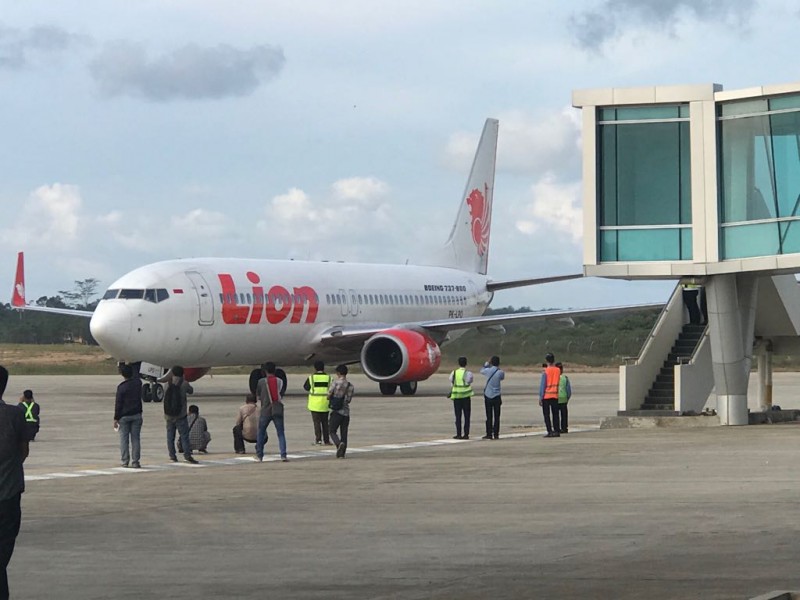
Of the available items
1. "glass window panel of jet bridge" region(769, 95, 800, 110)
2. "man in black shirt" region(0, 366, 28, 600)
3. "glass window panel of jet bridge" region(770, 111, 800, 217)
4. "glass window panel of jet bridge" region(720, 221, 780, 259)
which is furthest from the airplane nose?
"man in black shirt" region(0, 366, 28, 600)

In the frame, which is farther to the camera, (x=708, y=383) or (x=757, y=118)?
(x=708, y=383)

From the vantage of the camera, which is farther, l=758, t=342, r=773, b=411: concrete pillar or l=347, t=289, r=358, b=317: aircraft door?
l=347, t=289, r=358, b=317: aircraft door

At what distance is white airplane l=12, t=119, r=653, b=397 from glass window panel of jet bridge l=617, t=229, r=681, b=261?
1220 centimetres

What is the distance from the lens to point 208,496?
57.5 ft

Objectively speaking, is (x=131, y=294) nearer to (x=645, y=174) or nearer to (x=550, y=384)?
(x=645, y=174)

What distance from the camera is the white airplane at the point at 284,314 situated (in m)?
39.1

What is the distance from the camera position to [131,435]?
2173 cm

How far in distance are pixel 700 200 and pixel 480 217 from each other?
27.8m

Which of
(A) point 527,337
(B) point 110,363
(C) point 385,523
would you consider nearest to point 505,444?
(C) point 385,523

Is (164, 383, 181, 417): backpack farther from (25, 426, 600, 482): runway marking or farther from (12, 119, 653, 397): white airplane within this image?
(12, 119, 653, 397): white airplane

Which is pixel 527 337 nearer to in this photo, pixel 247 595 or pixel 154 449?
pixel 154 449

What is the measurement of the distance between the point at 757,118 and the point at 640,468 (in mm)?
11726

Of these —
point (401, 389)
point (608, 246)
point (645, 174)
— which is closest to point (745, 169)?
point (645, 174)

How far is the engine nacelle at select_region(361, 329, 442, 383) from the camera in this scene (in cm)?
4219
